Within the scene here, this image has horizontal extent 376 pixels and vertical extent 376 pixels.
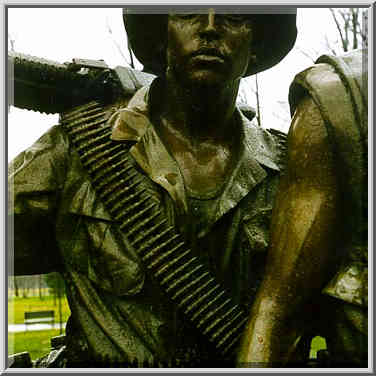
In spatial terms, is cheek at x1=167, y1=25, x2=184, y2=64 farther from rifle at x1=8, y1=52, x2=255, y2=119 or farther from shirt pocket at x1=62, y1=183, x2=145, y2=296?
shirt pocket at x1=62, y1=183, x2=145, y2=296

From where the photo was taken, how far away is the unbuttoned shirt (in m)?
2.15

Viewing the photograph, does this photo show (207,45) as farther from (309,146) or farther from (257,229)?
(257,229)

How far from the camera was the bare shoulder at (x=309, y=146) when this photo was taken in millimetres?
1809

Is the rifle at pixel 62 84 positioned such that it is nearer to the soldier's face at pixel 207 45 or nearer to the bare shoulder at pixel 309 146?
the soldier's face at pixel 207 45

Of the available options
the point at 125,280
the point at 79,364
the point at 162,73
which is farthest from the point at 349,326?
the point at 162,73

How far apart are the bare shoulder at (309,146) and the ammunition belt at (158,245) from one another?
1.89ft

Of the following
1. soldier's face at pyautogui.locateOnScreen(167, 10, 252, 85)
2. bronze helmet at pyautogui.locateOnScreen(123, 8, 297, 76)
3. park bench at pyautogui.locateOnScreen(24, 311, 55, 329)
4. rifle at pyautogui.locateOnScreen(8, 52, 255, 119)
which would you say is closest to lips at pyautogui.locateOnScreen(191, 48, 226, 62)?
soldier's face at pyautogui.locateOnScreen(167, 10, 252, 85)

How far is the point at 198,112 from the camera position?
239cm

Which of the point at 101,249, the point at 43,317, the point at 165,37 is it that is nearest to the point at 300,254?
the point at 101,249

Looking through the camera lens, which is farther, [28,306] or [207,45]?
[28,306]

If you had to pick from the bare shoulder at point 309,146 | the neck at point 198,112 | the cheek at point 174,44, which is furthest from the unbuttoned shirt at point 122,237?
the bare shoulder at point 309,146

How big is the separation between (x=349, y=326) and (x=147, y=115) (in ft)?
4.24

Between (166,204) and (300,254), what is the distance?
66cm

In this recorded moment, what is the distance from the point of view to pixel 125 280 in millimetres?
2135
